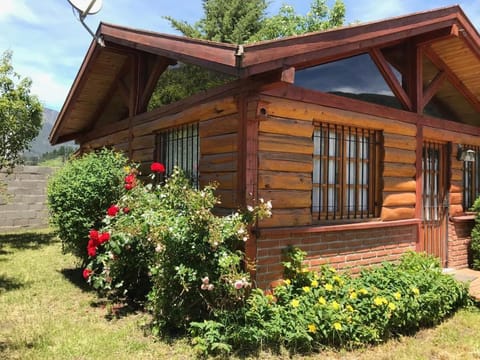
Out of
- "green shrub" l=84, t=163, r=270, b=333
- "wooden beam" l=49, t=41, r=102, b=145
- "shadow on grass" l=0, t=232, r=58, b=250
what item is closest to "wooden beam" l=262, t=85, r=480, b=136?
"green shrub" l=84, t=163, r=270, b=333

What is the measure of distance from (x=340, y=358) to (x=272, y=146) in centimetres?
240

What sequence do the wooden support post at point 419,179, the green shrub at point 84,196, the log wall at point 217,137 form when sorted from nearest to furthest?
the log wall at point 217,137 → the green shrub at point 84,196 → the wooden support post at point 419,179

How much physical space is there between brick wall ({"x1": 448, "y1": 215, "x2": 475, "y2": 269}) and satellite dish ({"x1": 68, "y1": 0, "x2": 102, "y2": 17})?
7.40m

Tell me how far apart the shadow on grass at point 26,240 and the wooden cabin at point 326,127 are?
12.7 feet

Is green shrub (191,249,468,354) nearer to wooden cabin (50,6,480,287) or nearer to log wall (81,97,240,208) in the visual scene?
wooden cabin (50,6,480,287)

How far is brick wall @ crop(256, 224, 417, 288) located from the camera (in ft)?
15.5

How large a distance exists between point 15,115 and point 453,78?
32.7ft

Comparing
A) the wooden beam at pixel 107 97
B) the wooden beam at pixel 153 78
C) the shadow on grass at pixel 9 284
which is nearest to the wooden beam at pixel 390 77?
the wooden beam at pixel 153 78

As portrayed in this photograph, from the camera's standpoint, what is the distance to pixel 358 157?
234 inches

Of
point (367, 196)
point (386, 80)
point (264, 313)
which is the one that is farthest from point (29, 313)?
point (386, 80)

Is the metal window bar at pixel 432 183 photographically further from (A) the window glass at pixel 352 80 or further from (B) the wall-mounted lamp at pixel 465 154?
(A) the window glass at pixel 352 80

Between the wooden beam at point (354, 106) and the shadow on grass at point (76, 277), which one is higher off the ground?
the wooden beam at point (354, 106)

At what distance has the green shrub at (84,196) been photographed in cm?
603

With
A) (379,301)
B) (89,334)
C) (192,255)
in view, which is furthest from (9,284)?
(379,301)
